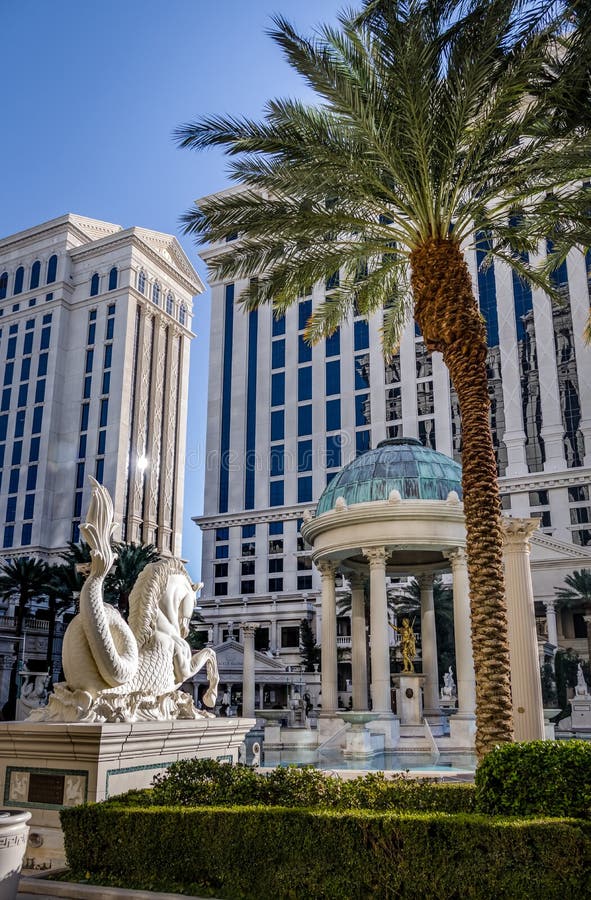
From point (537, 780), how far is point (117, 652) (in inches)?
222

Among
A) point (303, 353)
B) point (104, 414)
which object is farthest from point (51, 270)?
point (303, 353)

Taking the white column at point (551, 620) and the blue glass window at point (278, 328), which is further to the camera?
the blue glass window at point (278, 328)

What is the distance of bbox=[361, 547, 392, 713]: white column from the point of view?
25766 mm

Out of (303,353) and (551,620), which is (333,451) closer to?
(303,353)

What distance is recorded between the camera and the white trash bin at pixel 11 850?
671cm

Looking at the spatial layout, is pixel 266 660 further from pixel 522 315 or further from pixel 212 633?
pixel 522 315

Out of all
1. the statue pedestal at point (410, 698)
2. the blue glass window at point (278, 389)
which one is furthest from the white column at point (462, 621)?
the blue glass window at point (278, 389)

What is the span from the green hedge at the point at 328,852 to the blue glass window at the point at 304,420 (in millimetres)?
83662

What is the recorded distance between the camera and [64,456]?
326 feet

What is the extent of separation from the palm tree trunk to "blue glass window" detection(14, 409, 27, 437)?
9320cm

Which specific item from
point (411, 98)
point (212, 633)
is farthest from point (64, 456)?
point (411, 98)

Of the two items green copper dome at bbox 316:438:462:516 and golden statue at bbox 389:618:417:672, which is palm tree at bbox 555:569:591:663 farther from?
green copper dome at bbox 316:438:462:516

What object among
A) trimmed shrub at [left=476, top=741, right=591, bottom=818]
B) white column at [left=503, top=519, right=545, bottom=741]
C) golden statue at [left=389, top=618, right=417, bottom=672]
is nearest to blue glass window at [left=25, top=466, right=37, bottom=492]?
golden statue at [left=389, top=618, right=417, bottom=672]

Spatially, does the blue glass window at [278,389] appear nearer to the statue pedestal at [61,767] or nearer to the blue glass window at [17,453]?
the blue glass window at [17,453]
